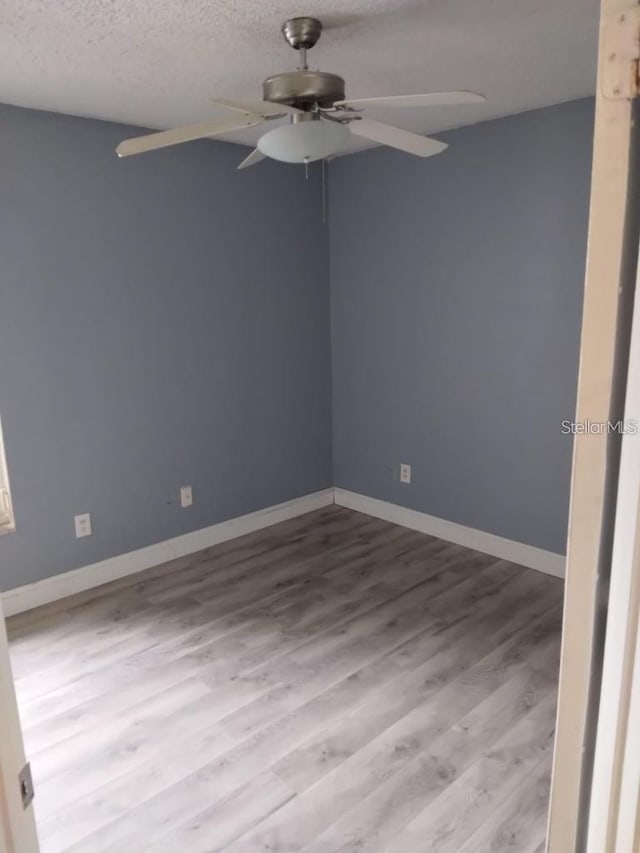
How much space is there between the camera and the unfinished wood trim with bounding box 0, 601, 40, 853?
2.77ft

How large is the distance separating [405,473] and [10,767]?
324cm

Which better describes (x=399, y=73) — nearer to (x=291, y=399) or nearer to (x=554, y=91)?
(x=554, y=91)

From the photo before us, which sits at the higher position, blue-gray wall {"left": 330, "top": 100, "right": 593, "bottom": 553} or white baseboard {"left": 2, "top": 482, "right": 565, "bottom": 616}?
blue-gray wall {"left": 330, "top": 100, "right": 593, "bottom": 553}

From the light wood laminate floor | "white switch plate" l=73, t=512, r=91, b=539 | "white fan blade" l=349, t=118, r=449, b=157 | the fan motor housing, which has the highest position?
the fan motor housing

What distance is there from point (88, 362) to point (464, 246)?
81.3 inches

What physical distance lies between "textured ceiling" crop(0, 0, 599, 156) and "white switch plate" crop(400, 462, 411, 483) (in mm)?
2013

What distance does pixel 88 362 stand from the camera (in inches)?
121

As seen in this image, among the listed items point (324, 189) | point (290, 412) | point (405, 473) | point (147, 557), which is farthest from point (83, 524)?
point (324, 189)

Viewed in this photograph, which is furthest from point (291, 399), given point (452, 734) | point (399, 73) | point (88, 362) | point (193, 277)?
point (452, 734)

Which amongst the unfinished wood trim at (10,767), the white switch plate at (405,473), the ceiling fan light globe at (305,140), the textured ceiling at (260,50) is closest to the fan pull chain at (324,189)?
the textured ceiling at (260,50)

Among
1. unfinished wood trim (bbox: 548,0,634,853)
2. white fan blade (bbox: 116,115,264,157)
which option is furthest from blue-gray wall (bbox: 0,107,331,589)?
unfinished wood trim (bbox: 548,0,634,853)

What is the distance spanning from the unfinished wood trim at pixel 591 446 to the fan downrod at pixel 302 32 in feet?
4.71

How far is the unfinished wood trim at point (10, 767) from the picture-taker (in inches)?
33.2

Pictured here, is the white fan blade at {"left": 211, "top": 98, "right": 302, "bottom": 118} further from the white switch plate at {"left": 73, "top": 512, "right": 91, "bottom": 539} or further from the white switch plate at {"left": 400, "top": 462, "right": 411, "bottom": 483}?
the white switch plate at {"left": 400, "top": 462, "right": 411, "bottom": 483}
